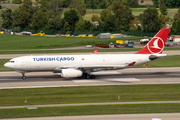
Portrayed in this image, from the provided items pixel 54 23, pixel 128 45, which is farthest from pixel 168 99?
pixel 54 23

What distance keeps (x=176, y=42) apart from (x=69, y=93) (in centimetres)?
7615

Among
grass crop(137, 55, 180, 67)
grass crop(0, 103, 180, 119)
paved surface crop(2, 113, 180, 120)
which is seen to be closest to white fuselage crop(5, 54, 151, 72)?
grass crop(137, 55, 180, 67)

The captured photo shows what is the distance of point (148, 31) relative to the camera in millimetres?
144500

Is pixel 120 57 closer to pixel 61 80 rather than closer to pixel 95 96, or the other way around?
pixel 61 80

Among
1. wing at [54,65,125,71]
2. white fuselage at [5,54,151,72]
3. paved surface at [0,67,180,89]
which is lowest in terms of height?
paved surface at [0,67,180,89]

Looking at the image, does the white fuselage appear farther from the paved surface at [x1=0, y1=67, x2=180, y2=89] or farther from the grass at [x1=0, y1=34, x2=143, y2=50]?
the grass at [x1=0, y1=34, x2=143, y2=50]

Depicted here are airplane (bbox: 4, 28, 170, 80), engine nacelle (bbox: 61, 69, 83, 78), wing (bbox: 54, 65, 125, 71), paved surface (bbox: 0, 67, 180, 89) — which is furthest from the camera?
airplane (bbox: 4, 28, 170, 80)

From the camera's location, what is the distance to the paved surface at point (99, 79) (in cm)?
4031

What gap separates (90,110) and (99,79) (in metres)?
18.2

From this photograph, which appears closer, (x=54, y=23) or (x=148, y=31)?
(x=148, y=31)

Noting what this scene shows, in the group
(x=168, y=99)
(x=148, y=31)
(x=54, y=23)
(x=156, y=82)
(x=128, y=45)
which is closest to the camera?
(x=168, y=99)

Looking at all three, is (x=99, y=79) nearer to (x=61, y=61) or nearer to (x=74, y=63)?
(x=74, y=63)

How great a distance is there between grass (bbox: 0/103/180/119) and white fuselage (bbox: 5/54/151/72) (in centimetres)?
1686

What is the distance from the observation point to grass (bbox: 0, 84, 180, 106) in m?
31.2
